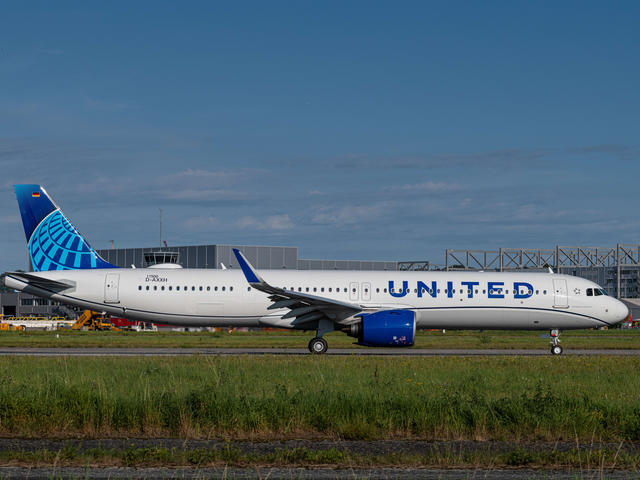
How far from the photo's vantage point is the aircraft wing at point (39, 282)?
99.8 feet

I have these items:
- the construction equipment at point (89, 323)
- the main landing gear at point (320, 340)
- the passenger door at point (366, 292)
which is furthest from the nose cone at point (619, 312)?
the construction equipment at point (89, 323)

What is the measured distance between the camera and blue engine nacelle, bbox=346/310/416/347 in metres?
27.9

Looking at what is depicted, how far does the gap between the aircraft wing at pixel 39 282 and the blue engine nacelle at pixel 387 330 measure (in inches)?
495

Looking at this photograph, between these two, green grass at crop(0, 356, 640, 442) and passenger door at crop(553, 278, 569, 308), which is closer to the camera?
green grass at crop(0, 356, 640, 442)

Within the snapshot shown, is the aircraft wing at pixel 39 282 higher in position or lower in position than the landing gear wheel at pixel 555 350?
higher

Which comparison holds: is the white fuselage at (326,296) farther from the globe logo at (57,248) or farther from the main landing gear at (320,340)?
the main landing gear at (320,340)

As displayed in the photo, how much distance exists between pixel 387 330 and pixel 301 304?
3.76 meters

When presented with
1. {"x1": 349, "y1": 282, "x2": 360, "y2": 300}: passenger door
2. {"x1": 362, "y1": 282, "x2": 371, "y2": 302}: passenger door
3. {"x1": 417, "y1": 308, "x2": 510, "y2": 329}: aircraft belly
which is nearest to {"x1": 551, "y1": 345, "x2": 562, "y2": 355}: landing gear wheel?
{"x1": 417, "y1": 308, "x2": 510, "y2": 329}: aircraft belly

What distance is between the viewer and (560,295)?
31891 millimetres

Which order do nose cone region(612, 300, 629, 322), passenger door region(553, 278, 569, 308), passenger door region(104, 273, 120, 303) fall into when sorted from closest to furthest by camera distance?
passenger door region(104, 273, 120, 303)
passenger door region(553, 278, 569, 308)
nose cone region(612, 300, 629, 322)

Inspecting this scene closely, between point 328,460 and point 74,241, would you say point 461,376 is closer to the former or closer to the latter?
point 328,460

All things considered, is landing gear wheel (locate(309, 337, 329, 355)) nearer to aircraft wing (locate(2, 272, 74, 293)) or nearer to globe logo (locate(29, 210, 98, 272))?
aircraft wing (locate(2, 272, 74, 293))

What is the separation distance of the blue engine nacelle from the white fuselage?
228cm

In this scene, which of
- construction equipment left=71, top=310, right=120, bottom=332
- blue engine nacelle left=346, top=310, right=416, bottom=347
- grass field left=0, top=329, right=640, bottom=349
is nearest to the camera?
blue engine nacelle left=346, top=310, right=416, bottom=347
